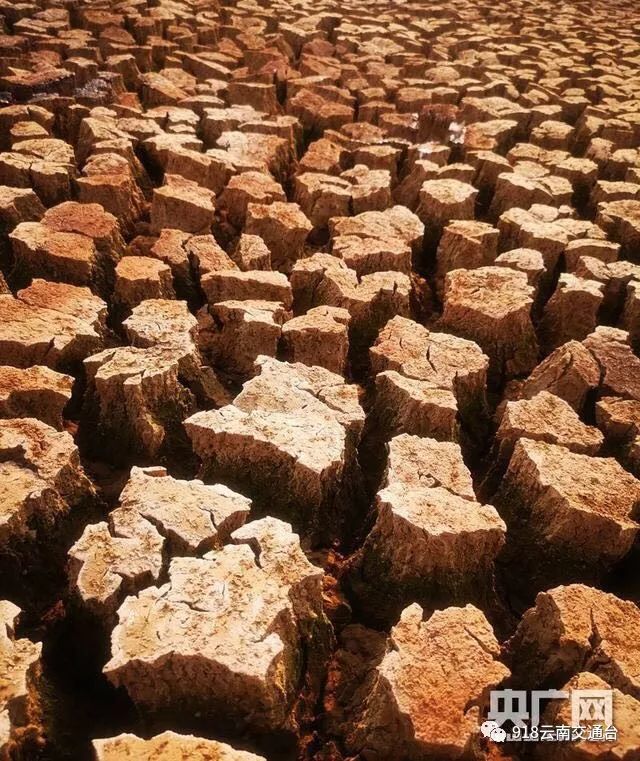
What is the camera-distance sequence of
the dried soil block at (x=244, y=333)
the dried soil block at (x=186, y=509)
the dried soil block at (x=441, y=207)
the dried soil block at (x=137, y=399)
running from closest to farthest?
the dried soil block at (x=186, y=509), the dried soil block at (x=137, y=399), the dried soil block at (x=244, y=333), the dried soil block at (x=441, y=207)

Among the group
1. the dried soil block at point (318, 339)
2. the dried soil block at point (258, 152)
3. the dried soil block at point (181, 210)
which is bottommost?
the dried soil block at point (318, 339)

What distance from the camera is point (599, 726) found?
1328mm

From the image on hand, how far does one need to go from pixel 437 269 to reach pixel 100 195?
1.84 m

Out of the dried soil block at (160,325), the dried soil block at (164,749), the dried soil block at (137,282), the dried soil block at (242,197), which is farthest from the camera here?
the dried soil block at (242,197)

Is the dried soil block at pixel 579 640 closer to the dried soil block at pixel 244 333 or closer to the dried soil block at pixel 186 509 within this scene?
the dried soil block at pixel 186 509

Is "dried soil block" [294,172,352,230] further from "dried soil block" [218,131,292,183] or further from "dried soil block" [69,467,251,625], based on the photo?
"dried soil block" [69,467,251,625]

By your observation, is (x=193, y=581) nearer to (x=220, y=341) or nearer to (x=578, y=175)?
(x=220, y=341)

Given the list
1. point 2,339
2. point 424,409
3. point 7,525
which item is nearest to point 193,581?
point 7,525

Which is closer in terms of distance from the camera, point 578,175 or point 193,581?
point 193,581

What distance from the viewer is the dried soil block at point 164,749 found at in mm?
1160

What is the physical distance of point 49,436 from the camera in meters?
1.79

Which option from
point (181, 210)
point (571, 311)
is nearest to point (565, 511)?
point (571, 311)

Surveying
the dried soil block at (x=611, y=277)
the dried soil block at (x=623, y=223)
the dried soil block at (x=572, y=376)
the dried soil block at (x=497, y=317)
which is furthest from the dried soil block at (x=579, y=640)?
the dried soil block at (x=623, y=223)

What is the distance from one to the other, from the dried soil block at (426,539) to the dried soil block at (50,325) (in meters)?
1.23
